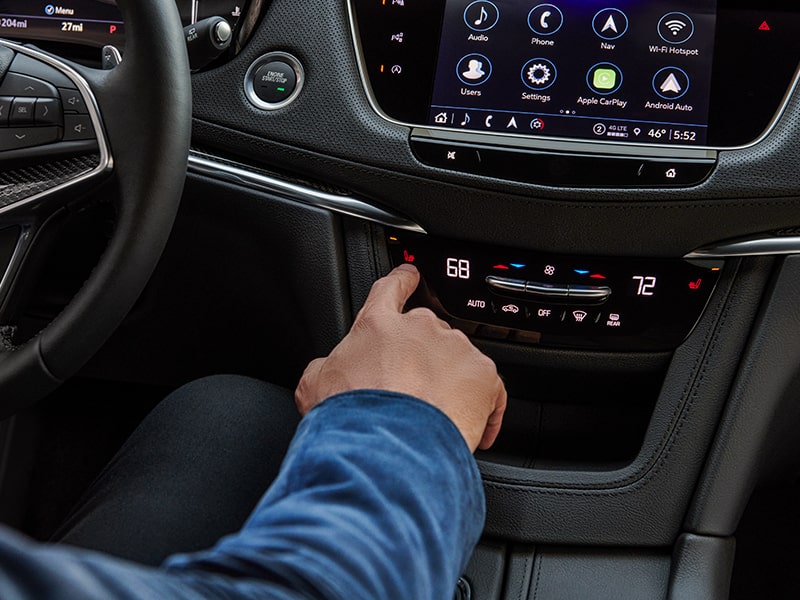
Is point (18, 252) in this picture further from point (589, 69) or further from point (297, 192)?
point (589, 69)

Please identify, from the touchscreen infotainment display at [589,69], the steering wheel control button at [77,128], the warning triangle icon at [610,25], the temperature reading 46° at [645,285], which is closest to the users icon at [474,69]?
the touchscreen infotainment display at [589,69]

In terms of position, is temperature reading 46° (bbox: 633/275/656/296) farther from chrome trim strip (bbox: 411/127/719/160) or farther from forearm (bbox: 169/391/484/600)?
forearm (bbox: 169/391/484/600)

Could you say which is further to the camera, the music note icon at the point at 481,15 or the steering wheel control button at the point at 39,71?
the music note icon at the point at 481,15

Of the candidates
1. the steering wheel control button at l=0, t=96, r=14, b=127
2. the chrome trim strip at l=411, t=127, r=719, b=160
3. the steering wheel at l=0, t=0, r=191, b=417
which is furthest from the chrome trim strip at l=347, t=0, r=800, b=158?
the steering wheel control button at l=0, t=96, r=14, b=127

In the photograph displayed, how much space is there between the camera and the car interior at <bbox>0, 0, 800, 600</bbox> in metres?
0.88

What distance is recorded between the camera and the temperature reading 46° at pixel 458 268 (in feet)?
3.19

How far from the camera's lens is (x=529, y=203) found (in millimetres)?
912

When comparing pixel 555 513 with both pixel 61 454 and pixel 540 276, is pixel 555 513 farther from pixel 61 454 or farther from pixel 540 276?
pixel 61 454

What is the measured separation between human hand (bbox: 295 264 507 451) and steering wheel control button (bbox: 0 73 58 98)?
1.07ft

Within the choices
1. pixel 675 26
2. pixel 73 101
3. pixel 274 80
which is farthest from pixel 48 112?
pixel 675 26

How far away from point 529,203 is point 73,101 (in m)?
0.42

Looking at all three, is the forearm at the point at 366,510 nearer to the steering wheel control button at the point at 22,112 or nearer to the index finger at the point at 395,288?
the index finger at the point at 395,288

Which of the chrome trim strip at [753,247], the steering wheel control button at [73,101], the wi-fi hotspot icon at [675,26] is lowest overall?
the chrome trim strip at [753,247]

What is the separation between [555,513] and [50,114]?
23.3 inches
